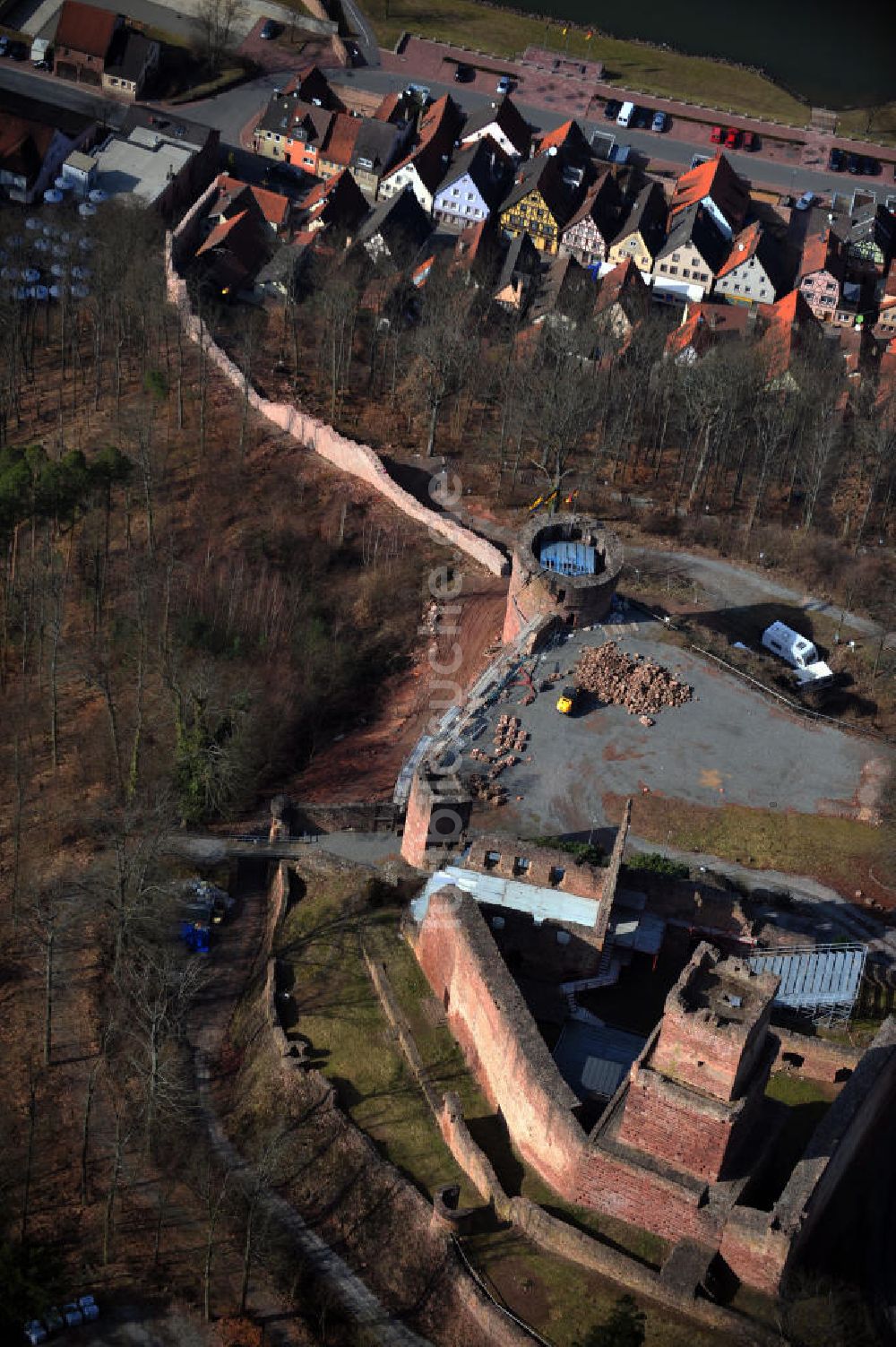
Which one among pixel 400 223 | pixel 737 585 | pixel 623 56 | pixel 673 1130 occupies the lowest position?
pixel 673 1130

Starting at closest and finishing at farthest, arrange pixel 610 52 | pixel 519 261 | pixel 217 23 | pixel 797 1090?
pixel 797 1090 → pixel 519 261 → pixel 217 23 → pixel 610 52

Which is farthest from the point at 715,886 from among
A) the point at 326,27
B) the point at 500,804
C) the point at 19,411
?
the point at 326,27

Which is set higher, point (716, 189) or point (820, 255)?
point (716, 189)

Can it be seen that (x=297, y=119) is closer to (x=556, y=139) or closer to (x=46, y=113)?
(x=46, y=113)

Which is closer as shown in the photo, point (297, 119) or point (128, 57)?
point (297, 119)

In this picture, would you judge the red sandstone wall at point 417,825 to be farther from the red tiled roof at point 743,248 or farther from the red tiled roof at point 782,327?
the red tiled roof at point 743,248

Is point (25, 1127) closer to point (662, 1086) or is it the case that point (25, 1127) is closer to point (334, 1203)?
point (334, 1203)

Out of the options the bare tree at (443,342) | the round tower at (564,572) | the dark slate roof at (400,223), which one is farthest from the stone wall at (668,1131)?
the dark slate roof at (400,223)

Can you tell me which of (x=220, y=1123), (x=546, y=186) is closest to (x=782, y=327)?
(x=546, y=186)

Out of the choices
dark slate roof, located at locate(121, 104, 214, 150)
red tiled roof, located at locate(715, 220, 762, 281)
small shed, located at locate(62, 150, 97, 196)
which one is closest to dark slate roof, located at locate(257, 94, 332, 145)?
dark slate roof, located at locate(121, 104, 214, 150)
